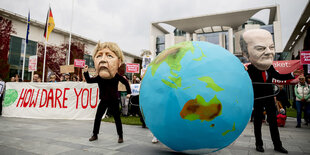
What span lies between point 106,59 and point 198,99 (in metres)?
2.41

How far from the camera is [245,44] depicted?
358cm

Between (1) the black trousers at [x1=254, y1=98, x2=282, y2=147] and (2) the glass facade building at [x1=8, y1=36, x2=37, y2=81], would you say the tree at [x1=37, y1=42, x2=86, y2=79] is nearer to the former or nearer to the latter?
(2) the glass facade building at [x1=8, y1=36, x2=37, y2=81]

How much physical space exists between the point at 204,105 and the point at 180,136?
49 centimetres

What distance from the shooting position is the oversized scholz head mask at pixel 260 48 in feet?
11.1

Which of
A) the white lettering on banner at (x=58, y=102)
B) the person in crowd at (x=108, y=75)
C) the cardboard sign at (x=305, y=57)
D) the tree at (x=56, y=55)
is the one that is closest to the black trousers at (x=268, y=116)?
the person in crowd at (x=108, y=75)

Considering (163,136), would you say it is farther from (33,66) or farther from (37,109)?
(33,66)

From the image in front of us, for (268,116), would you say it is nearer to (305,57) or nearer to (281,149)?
(281,149)

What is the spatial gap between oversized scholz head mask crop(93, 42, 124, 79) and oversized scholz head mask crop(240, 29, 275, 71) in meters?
2.63

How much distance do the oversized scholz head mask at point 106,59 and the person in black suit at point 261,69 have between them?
8.53 ft

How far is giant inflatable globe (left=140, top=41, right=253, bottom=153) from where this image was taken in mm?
2121

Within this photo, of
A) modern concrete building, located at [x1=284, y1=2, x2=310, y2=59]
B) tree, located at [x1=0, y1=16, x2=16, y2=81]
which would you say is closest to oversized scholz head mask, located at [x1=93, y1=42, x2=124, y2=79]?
modern concrete building, located at [x1=284, y1=2, x2=310, y2=59]

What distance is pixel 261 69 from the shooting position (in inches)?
141

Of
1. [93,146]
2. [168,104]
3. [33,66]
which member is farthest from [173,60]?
[33,66]

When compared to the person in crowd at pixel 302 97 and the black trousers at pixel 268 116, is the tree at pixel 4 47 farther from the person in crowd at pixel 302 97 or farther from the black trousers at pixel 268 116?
the person in crowd at pixel 302 97
